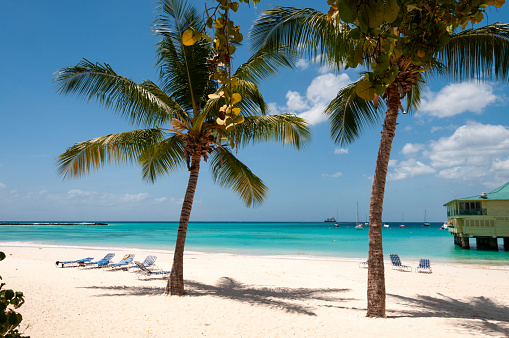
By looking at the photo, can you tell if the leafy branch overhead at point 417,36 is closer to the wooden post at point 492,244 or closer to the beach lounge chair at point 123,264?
Answer: the beach lounge chair at point 123,264

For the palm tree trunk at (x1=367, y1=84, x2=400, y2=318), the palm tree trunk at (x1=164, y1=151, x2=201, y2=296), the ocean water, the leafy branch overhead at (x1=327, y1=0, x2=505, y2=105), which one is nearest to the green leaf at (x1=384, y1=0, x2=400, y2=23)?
the leafy branch overhead at (x1=327, y1=0, x2=505, y2=105)

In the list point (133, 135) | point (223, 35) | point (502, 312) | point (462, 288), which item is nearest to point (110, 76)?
point (133, 135)

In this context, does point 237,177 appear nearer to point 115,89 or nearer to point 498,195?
point 115,89

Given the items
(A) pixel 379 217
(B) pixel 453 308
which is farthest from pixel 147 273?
(B) pixel 453 308

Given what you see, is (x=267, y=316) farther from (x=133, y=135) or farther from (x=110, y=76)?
(x=110, y=76)

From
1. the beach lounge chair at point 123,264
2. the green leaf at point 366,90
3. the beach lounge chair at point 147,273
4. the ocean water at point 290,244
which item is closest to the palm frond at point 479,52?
the green leaf at point 366,90

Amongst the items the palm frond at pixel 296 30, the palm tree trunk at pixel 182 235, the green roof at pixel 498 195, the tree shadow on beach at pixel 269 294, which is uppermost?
the palm frond at pixel 296 30

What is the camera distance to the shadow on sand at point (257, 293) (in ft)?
28.5

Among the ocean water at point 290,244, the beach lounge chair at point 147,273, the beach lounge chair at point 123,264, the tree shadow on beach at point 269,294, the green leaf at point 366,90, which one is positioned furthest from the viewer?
the ocean water at point 290,244

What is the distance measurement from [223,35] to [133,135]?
27.5ft

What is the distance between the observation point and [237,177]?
10789 millimetres

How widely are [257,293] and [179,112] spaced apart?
569cm

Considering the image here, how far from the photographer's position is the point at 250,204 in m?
11.1

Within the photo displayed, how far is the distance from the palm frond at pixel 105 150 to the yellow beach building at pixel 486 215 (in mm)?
31323
